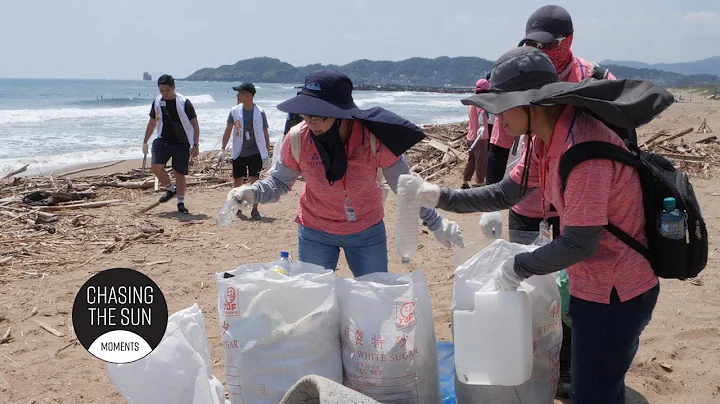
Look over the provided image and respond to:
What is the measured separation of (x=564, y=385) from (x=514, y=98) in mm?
1752

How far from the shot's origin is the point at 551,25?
3094 mm

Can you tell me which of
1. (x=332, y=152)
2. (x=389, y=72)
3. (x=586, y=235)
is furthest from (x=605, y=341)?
(x=389, y=72)

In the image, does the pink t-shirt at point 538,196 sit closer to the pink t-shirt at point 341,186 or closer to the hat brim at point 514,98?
the pink t-shirt at point 341,186

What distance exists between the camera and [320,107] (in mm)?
2682

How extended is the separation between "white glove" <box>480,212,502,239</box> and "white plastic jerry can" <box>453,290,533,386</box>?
0.86 m

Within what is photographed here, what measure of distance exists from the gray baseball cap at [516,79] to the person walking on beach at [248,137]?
5.54 meters

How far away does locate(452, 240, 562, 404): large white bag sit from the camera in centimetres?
246

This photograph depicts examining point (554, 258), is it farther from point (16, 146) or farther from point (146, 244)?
point (16, 146)

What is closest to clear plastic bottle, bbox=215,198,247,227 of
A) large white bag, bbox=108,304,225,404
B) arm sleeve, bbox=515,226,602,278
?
large white bag, bbox=108,304,225,404

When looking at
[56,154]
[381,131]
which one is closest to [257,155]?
[381,131]

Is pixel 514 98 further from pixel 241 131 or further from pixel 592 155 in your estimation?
pixel 241 131

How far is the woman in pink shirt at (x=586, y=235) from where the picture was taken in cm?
185

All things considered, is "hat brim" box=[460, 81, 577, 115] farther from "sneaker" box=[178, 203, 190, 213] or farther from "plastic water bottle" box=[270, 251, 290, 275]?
"sneaker" box=[178, 203, 190, 213]

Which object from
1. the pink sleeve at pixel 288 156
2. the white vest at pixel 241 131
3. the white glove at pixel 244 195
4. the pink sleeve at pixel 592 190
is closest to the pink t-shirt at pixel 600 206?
the pink sleeve at pixel 592 190
